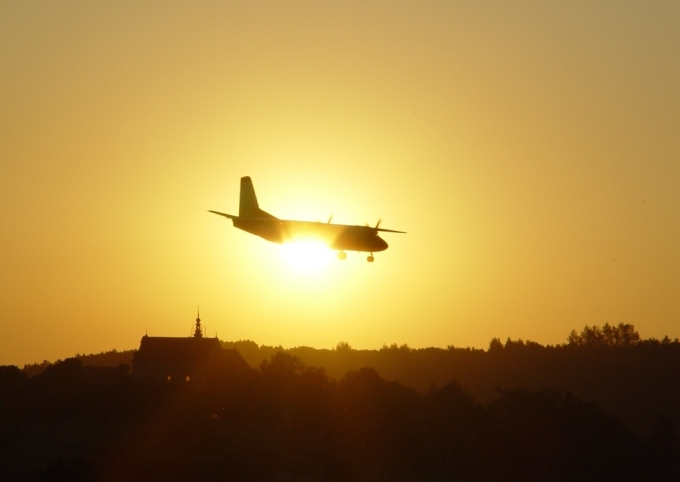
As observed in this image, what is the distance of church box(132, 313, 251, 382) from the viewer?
118m

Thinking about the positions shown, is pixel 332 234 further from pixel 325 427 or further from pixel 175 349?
pixel 175 349

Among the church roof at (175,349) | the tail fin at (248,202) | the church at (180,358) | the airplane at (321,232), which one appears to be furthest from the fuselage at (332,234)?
the church roof at (175,349)

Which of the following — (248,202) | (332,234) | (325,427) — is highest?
(248,202)

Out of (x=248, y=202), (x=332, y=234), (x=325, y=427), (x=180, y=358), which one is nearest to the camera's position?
(x=332, y=234)

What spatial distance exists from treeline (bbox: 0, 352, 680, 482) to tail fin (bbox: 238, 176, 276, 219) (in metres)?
18.7

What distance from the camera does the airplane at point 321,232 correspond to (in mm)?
76000

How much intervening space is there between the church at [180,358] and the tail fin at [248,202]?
28093 mm

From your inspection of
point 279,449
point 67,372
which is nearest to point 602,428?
point 279,449

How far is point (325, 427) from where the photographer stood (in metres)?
96.7

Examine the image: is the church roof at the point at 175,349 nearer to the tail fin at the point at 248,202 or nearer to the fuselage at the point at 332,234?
the tail fin at the point at 248,202

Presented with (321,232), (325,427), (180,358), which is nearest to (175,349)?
(180,358)

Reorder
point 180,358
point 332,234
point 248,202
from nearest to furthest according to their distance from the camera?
point 332,234 → point 248,202 → point 180,358

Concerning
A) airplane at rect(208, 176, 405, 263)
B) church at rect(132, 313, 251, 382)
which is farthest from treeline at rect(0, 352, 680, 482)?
airplane at rect(208, 176, 405, 263)

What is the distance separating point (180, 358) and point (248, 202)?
34679 mm
